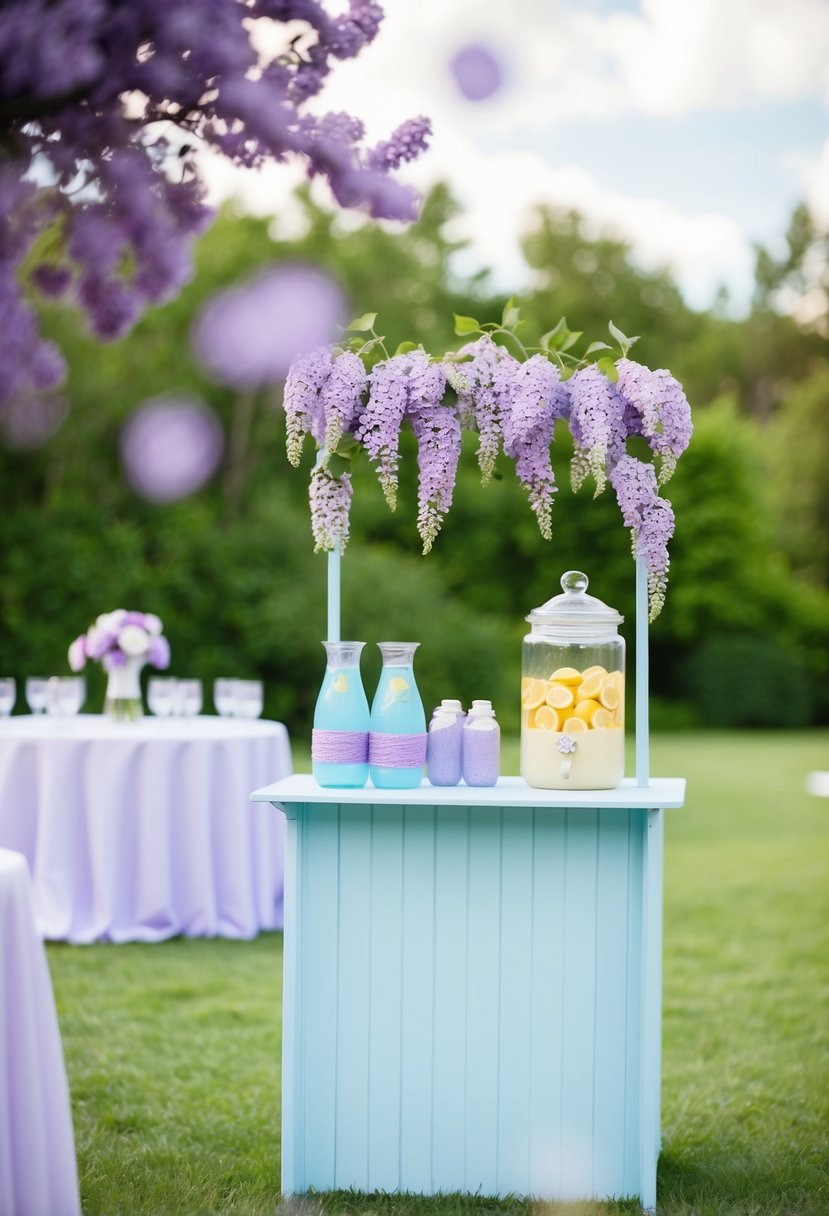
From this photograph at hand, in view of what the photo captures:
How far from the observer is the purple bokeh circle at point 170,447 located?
15383 millimetres

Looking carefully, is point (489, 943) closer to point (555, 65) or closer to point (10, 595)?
point (10, 595)

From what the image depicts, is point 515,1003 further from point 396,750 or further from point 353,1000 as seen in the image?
point 396,750

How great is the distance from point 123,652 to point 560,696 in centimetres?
352

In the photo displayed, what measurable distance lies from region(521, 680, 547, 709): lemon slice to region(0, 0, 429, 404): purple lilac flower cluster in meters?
1.16

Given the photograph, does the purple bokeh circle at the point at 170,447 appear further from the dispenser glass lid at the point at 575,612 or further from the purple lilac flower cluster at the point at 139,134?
the purple lilac flower cluster at the point at 139,134

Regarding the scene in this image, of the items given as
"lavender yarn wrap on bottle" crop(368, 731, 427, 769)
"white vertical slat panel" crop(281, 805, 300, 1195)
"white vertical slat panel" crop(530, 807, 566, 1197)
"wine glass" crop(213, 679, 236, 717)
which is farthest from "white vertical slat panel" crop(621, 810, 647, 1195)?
"wine glass" crop(213, 679, 236, 717)

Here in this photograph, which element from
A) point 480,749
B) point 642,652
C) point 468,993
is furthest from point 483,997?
point 642,652

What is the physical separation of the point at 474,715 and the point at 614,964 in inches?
24.1

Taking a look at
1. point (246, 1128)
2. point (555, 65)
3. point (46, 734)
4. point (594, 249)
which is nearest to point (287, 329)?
point (555, 65)

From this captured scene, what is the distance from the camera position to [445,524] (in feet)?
72.2

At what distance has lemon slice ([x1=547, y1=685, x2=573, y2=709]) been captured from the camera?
2.96 meters

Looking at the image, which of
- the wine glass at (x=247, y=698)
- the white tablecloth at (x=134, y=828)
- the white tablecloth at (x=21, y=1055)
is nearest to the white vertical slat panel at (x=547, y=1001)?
the white tablecloth at (x=21, y=1055)

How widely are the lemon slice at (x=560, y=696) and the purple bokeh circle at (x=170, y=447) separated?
1292 cm

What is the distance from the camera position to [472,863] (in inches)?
117
